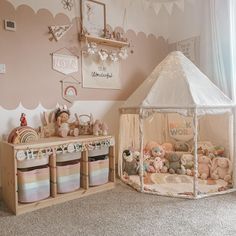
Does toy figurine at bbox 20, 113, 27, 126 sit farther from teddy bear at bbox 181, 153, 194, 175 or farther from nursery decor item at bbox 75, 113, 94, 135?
teddy bear at bbox 181, 153, 194, 175

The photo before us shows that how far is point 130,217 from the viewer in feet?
6.68

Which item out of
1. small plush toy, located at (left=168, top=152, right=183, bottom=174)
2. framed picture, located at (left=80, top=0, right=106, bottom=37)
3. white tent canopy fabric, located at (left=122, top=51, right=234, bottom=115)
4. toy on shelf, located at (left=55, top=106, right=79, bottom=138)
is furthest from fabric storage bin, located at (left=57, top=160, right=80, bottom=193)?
framed picture, located at (left=80, top=0, right=106, bottom=37)

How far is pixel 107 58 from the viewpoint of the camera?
3.24 metres

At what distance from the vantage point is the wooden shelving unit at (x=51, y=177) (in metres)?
2.15

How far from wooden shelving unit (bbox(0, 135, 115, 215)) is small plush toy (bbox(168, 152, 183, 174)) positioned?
0.84 metres

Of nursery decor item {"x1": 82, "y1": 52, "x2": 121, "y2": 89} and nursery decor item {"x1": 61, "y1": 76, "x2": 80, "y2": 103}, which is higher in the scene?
nursery decor item {"x1": 82, "y1": 52, "x2": 121, "y2": 89}

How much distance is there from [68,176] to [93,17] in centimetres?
197

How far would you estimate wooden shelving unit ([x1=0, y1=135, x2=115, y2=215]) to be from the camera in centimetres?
215

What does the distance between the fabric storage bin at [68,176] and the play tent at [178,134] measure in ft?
2.21

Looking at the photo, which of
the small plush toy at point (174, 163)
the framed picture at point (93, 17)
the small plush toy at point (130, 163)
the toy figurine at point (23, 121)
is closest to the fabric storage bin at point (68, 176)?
the toy figurine at point (23, 121)

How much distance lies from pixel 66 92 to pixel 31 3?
1.02 metres

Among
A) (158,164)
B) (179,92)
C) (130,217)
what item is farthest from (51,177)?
(179,92)

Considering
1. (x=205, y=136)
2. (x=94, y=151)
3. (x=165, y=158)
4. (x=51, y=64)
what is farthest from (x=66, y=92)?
(x=205, y=136)

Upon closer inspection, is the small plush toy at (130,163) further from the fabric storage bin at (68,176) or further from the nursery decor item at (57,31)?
the nursery decor item at (57,31)
